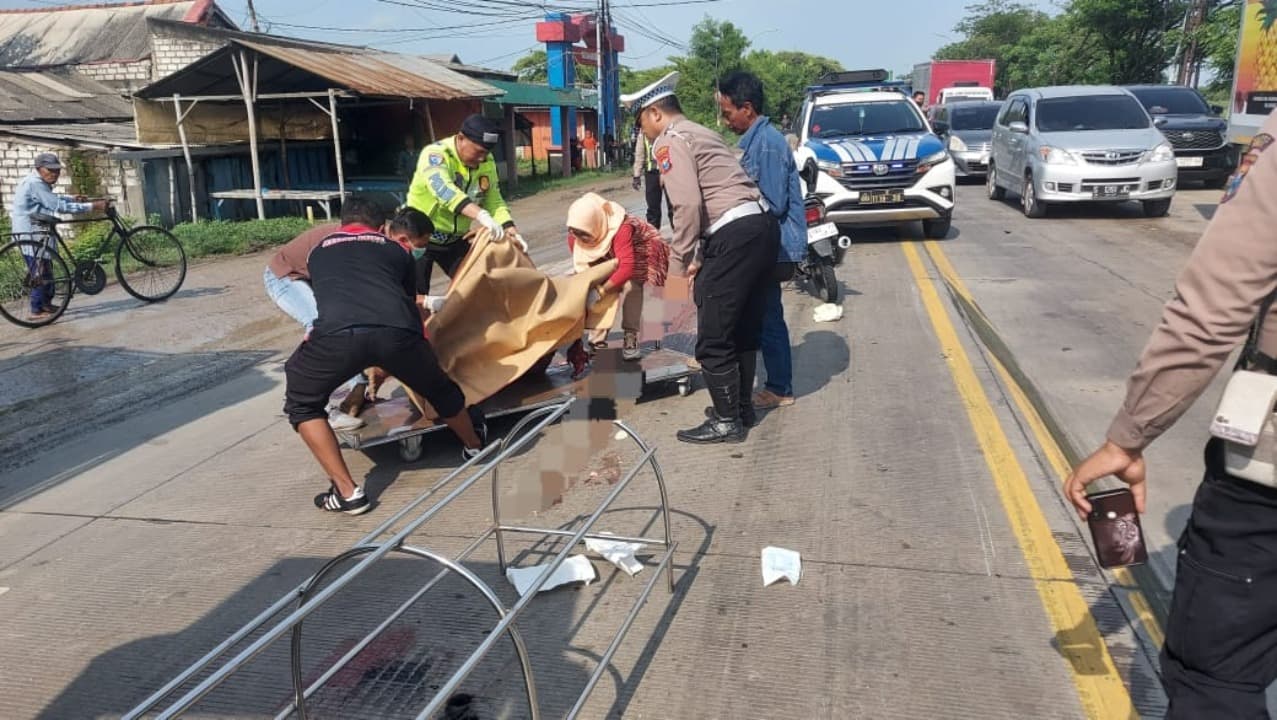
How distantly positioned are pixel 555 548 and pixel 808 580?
3.83ft

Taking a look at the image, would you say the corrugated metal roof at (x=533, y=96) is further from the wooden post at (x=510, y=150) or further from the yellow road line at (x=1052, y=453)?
the yellow road line at (x=1052, y=453)

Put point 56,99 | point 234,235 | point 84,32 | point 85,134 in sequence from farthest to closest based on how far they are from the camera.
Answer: point 84,32 < point 56,99 < point 85,134 < point 234,235

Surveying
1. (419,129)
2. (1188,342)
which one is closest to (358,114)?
(419,129)

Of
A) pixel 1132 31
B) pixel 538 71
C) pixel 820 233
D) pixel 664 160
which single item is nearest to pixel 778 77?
pixel 538 71

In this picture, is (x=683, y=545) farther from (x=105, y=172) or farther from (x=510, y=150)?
(x=510, y=150)

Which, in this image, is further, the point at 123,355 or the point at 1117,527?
the point at 123,355

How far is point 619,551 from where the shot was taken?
426cm

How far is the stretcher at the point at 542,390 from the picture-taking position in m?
5.46

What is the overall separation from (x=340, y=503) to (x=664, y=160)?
2.54 m

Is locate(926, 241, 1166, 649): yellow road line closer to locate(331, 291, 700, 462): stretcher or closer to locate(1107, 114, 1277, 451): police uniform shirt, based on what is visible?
locate(1107, 114, 1277, 451): police uniform shirt

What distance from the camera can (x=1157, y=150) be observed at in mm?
13906

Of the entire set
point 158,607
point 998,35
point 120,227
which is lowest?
point 158,607

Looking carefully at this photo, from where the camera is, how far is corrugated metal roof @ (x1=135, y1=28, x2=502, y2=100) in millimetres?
17094

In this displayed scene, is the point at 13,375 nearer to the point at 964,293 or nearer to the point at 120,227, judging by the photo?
the point at 120,227
